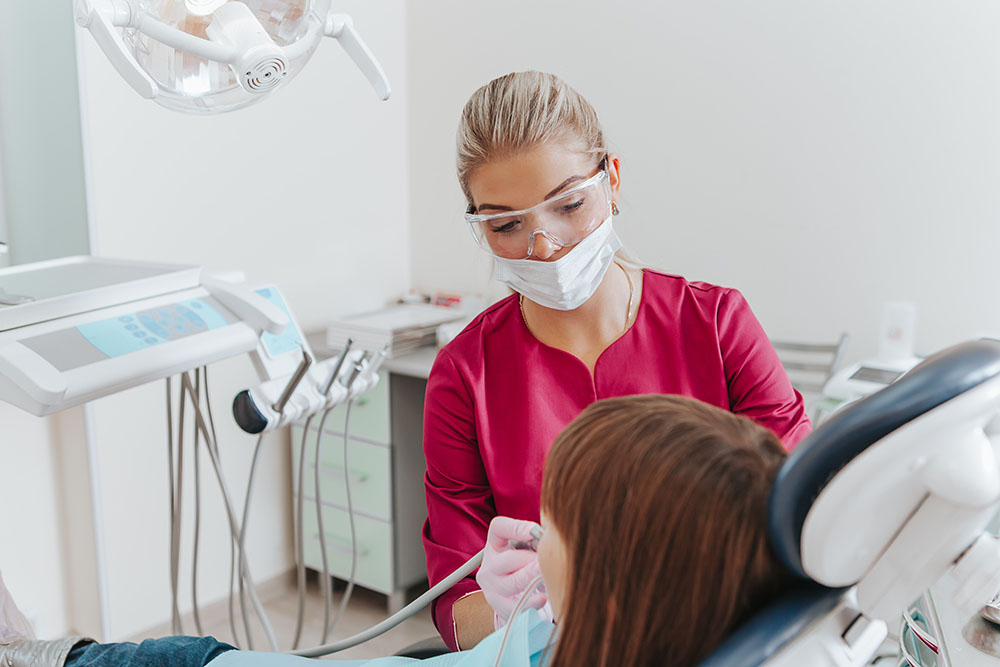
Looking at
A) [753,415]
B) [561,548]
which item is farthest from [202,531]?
[561,548]

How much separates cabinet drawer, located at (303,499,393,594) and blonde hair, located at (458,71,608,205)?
5.60 feet

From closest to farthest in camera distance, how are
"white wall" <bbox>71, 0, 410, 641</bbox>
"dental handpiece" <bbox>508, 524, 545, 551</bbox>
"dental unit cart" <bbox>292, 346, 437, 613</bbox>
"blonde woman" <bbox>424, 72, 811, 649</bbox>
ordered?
"dental handpiece" <bbox>508, 524, 545, 551</bbox> → "blonde woman" <bbox>424, 72, 811, 649</bbox> → "white wall" <bbox>71, 0, 410, 641</bbox> → "dental unit cart" <bbox>292, 346, 437, 613</bbox>

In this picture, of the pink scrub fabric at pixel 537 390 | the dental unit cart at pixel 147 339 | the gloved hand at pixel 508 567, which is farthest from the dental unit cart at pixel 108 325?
the gloved hand at pixel 508 567

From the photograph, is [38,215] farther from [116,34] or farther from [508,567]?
[508,567]

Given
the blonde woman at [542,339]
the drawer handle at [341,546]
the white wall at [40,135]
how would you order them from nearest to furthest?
the blonde woman at [542,339] → the white wall at [40,135] → the drawer handle at [341,546]

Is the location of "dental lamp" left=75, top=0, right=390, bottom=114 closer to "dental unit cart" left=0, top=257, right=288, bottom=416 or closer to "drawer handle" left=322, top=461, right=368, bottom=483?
"dental unit cart" left=0, top=257, right=288, bottom=416

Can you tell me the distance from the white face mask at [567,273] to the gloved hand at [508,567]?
1.39 ft

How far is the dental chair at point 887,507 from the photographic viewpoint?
1.80 ft

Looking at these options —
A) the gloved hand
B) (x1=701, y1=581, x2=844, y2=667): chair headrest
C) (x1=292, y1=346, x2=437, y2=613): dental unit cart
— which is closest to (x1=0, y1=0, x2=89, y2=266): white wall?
(x1=292, y1=346, x2=437, y2=613): dental unit cart

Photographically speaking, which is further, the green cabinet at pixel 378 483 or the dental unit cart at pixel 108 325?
the green cabinet at pixel 378 483

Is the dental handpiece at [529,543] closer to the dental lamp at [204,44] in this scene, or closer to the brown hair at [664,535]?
the brown hair at [664,535]

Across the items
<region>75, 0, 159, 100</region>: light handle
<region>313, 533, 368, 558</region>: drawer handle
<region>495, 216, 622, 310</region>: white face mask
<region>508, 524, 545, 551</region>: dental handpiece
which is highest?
<region>75, 0, 159, 100</region>: light handle

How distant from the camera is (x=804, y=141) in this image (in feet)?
7.82

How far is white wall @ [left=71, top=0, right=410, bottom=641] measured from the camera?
7.79ft
